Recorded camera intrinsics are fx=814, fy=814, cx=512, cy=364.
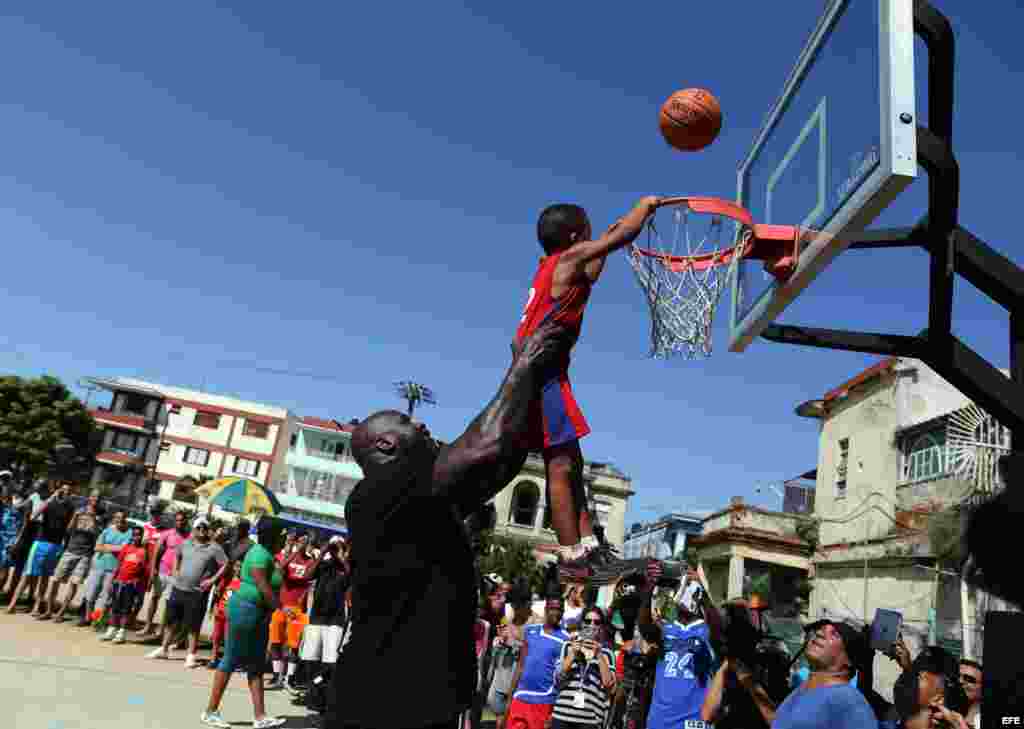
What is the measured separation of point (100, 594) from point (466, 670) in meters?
11.8

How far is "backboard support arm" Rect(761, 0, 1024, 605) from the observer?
4957 millimetres

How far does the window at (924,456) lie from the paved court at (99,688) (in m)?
16.9

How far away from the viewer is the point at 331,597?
30.8 feet

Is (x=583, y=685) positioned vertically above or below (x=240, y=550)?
below

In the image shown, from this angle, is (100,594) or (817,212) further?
(100,594)

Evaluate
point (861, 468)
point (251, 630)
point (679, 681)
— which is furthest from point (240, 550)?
point (861, 468)

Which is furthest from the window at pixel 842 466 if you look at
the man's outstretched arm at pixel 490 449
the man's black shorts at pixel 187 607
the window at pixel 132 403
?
the window at pixel 132 403

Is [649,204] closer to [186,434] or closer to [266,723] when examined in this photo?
[266,723]

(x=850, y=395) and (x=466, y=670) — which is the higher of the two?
(x=850, y=395)

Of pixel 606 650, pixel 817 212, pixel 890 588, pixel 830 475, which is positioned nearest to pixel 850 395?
pixel 830 475

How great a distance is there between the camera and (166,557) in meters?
11.8

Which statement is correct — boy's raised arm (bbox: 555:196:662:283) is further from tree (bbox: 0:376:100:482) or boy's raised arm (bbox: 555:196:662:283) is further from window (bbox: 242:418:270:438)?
window (bbox: 242:418:270:438)

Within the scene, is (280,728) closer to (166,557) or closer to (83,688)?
(83,688)

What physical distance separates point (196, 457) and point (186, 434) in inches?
85.2
